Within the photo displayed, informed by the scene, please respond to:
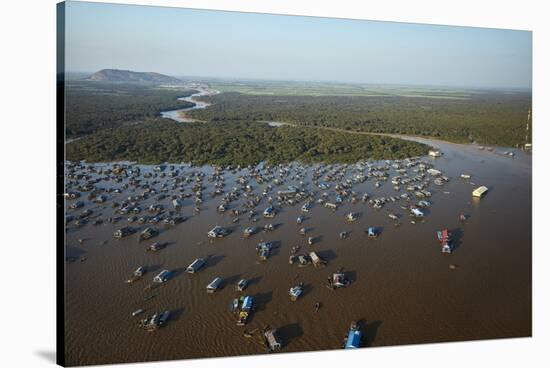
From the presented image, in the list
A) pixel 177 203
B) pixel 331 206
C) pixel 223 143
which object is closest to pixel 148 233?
pixel 177 203

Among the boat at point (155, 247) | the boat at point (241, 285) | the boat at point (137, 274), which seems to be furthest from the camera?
the boat at point (155, 247)

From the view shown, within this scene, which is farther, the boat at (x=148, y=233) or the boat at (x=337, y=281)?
the boat at (x=148, y=233)

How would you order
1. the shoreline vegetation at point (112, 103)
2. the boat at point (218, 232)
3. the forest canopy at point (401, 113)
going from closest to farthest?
1. the shoreline vegetation at point (112, 103)
2. the forest canopy at point (401, 113)
3. the boat at point (218, 232)

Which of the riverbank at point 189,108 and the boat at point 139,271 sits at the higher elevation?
the riverbank at point 189,108

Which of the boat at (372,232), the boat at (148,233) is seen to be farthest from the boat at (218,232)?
the boat at (372,232)

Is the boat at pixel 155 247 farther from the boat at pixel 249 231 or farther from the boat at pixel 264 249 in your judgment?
the boat at pixel 264 249

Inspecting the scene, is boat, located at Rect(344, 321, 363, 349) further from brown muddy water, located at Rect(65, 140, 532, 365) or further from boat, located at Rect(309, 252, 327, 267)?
boat, located at Rect(309, 252, 327, 267)
